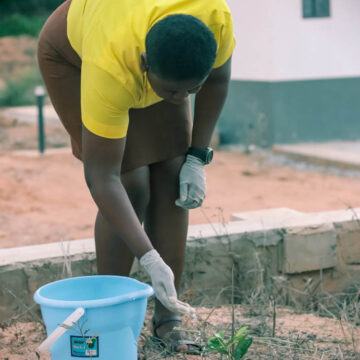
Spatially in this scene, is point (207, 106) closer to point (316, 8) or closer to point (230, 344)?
point (230, 344)

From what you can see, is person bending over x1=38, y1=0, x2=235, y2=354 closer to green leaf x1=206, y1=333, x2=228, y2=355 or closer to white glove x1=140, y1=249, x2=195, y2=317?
white glove x1=140, y1=249, x2=195, y2=317

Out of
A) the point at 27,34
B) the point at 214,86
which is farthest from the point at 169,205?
the point at 27,34

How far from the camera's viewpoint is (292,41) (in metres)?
9.58

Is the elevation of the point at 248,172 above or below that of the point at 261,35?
below

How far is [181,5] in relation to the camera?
215 centimetres

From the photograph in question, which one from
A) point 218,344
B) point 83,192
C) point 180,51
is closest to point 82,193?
point 83,192

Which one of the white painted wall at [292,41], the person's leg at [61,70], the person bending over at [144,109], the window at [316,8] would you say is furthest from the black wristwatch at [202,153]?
the window at [316,8]

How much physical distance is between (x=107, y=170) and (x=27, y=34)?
67.3ft

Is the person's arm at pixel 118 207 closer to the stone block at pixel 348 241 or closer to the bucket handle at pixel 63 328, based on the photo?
the bucket handle at pixel 63 328

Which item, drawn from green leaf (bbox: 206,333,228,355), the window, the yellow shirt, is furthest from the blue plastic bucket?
the window

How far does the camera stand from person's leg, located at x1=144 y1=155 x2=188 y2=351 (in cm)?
263

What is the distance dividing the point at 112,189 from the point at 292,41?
781 cm

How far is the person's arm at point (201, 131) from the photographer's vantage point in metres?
2.58

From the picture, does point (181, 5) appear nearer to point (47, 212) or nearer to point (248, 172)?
point (47, 212)
